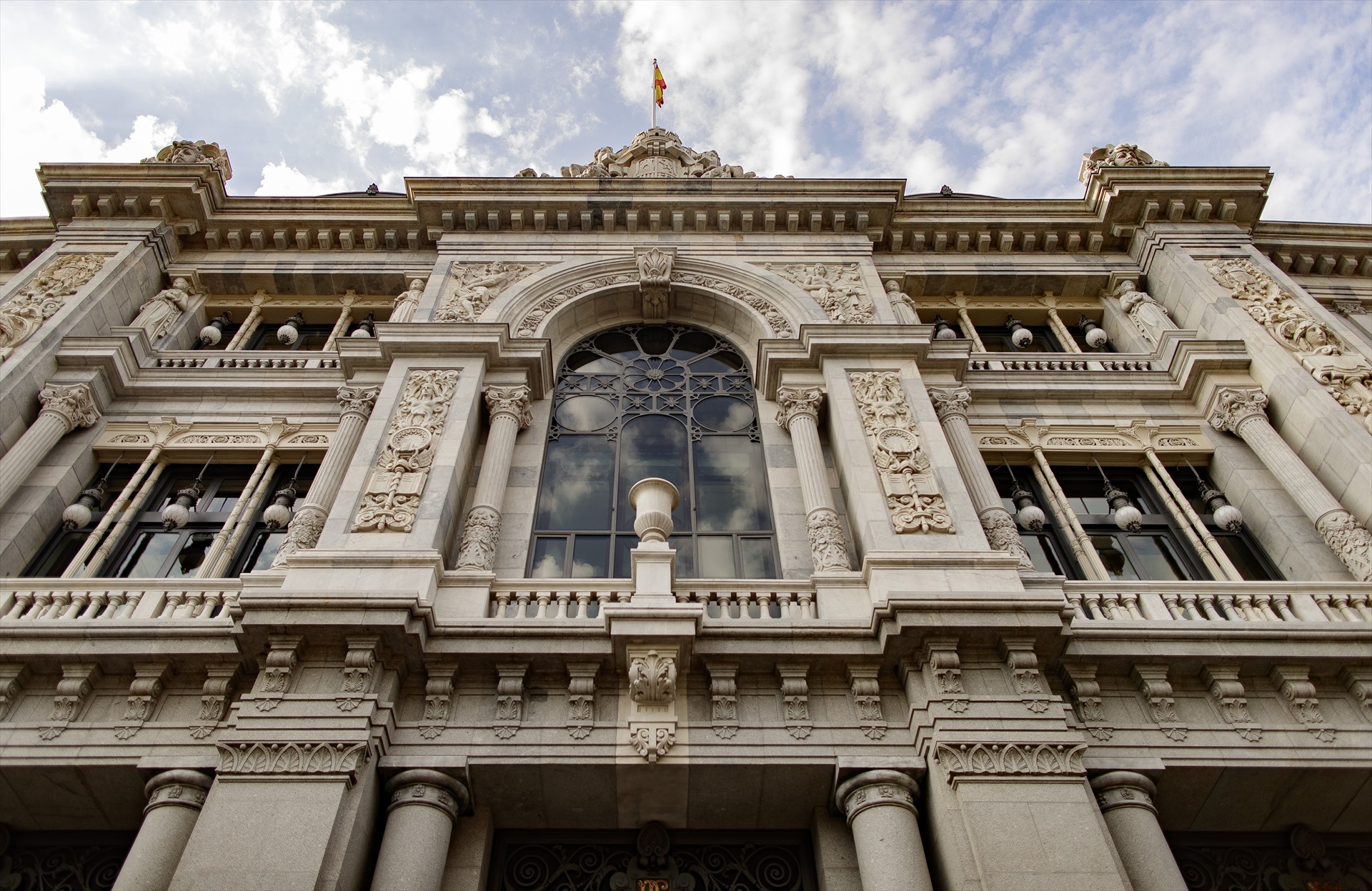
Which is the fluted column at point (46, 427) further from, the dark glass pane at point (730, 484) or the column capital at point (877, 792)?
the column capital at point (877, 792)

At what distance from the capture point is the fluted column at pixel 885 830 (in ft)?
30.2

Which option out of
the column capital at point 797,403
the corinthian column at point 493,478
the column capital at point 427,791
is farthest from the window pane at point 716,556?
the column capital at point 427,791

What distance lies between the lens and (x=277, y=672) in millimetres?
10352

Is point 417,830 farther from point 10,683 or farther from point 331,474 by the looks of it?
point 331,474

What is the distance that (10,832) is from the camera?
10.8 metres

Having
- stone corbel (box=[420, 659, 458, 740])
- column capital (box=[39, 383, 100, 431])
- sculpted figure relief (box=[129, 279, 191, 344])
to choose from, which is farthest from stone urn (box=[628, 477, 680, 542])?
sculpted figure relief (box=[129, 279, 191, 344])

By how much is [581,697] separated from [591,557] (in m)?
3.58

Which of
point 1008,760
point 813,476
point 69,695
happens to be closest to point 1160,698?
point 1008,760

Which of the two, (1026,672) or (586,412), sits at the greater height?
(586,412)

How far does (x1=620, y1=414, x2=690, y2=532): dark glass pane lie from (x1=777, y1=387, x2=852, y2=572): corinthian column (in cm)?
183

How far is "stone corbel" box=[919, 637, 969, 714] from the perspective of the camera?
34.0 feet

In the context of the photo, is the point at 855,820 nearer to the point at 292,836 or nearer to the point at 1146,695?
the point at 1146,695

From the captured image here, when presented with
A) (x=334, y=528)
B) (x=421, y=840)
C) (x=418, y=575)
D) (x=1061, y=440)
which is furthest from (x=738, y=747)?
(x=1061, y=440)

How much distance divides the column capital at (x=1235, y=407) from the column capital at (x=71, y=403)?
64.9 feet
